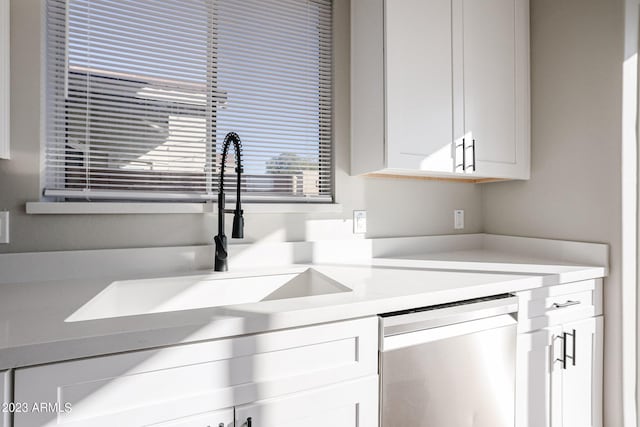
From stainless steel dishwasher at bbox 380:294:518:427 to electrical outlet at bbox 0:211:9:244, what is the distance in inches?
52.0

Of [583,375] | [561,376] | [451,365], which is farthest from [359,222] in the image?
[583,375]

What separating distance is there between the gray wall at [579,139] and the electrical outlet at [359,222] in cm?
90

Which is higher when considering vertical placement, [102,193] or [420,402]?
[102,193]

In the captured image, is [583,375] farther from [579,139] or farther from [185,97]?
[185,97]

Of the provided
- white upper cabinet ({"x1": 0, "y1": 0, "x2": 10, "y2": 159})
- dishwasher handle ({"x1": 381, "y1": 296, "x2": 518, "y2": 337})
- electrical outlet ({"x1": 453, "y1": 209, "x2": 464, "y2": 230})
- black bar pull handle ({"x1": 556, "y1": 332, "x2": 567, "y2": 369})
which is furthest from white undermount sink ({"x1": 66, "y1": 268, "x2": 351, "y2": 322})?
electrical outlet ({"x1": 453, "y1": 209, "x2": 464, "y2": 230})

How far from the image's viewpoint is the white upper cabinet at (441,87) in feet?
5.26

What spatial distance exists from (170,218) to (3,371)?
33.6 inches

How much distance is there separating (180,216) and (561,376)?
1.70 meters

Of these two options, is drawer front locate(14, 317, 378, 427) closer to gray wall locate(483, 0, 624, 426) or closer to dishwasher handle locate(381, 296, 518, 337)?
dishwasher handle locate(381, 296, 518, 337)

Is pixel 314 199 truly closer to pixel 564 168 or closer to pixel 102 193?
pixel 102 193

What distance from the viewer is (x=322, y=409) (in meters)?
1.00

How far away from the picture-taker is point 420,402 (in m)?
1.15

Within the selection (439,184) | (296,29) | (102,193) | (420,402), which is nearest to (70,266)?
(102,193)

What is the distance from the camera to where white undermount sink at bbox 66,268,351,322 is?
4.19 ft
